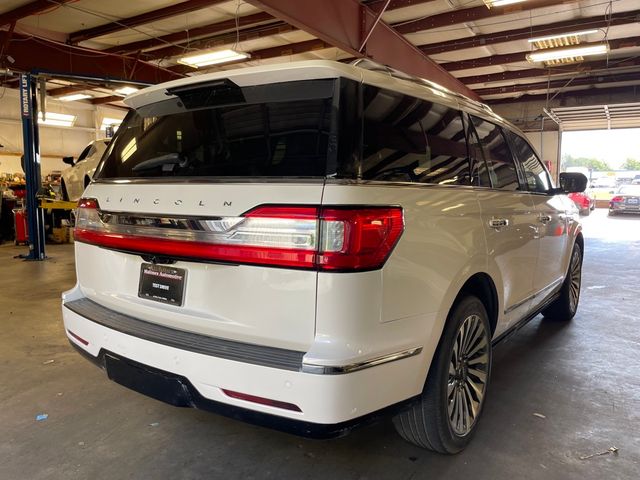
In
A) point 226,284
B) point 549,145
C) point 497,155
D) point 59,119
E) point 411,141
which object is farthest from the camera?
point 59,119

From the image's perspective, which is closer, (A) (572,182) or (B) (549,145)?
(A) (572,182)

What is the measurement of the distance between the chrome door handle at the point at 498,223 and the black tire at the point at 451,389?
426 millimetres

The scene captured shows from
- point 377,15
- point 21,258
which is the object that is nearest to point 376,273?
point 377,15

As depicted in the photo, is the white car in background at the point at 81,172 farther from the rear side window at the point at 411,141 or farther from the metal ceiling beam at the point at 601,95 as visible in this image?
the metal ceiling beam at the point at 601,95

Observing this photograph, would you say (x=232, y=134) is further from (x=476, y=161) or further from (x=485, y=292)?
(x=485, y=292)

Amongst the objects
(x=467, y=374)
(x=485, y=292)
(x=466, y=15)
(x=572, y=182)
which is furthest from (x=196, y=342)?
(x=466, y=15)

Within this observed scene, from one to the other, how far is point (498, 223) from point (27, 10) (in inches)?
320

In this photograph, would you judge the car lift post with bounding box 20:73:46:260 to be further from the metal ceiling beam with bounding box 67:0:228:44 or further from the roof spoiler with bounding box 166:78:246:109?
the roof spoiler with bounding box 166:78:246:109

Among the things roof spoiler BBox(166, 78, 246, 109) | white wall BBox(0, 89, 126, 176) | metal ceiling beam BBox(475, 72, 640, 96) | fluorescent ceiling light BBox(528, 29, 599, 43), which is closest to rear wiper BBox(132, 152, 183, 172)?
roof spoiler BBox(166, 78, 246, 109)

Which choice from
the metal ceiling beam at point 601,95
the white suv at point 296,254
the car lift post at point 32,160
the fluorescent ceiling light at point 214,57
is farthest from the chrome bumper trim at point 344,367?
the metal ceiling beam at point 601,95

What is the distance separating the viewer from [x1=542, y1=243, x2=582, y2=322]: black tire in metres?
4.36

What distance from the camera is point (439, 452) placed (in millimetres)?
2242

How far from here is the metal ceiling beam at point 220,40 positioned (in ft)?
27.0

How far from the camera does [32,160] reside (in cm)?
818
